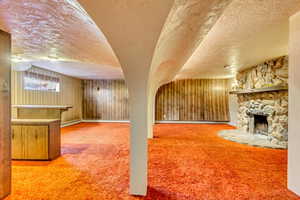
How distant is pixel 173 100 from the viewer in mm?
8094

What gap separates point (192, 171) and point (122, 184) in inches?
46.2

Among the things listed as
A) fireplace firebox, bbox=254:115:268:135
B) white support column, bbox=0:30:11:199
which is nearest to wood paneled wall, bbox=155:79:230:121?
fireplace firebox, bbox=254:115:268:135

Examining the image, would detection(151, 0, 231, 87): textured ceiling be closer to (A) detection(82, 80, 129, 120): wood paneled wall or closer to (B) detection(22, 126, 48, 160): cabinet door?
(B) detection(22, 126, 48, 160): cabinet door

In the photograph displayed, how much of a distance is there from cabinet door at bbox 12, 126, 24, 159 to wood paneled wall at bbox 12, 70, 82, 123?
4.13ft

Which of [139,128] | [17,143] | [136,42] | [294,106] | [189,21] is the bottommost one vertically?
[17,143]

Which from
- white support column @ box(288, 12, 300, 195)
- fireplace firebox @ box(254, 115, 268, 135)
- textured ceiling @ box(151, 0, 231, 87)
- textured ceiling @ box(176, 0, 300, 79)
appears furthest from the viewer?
fireplace firebox @ box(254, 115, 268, 135)

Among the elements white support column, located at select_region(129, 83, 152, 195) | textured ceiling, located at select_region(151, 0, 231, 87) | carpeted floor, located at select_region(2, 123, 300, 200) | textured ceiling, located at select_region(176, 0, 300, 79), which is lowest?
carpeted floor, located at select_region(2, 123, 300, 200)

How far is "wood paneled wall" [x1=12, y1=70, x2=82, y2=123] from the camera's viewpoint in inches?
182

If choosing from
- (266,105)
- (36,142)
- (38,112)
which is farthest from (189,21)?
(266,105)

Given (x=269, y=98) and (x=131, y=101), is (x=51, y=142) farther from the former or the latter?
(x=269, y=98)

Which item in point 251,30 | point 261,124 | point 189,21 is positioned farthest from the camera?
point 261,124

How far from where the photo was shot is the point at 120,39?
55.7 inches

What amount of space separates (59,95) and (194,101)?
657 centimetres

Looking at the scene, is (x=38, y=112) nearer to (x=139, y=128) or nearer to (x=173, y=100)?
(x=139, y=128)
